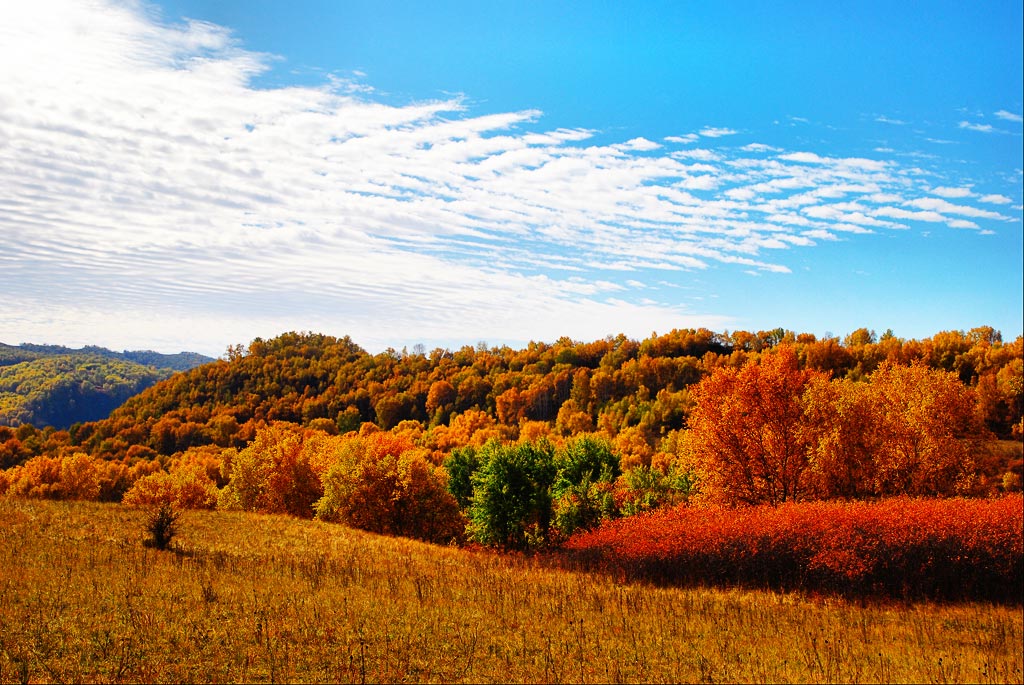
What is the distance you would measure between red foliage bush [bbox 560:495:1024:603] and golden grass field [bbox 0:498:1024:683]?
2105 millimetres

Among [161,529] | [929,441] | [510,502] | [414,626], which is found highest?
[929,441]

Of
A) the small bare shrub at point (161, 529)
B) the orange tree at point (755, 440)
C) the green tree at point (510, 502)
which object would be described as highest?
the orange tree at point (755, 440)

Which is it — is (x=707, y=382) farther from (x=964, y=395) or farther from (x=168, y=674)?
(x=168, y=674)

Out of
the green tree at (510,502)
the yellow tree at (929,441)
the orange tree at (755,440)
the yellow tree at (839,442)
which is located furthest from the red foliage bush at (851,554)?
the green tree at (510,502)

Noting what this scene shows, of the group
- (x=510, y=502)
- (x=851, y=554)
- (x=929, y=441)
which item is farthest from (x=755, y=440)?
(x=510, y=502)

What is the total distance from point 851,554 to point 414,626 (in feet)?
61.9

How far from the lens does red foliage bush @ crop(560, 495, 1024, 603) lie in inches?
1007

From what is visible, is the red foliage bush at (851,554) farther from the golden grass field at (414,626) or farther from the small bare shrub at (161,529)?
the small bare shrub at (161,529)

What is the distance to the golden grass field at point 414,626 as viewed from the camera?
39.1ft

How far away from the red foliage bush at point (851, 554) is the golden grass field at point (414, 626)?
210cm

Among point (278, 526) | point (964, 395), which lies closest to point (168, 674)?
point (278, 526)

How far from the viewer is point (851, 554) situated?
2564 centimetres

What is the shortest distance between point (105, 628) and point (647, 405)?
14353 cm

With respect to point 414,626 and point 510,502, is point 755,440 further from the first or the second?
point 414,626
